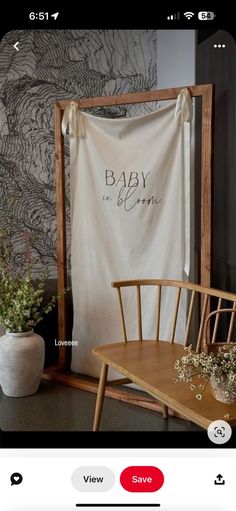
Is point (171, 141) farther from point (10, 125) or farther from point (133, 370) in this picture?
point (133, 370)

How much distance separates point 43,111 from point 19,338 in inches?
31.6

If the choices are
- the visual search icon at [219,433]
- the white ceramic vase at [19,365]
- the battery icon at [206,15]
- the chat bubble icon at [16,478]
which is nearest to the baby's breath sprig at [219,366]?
the visual search icon at [219,433]

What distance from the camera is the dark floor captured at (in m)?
1.26

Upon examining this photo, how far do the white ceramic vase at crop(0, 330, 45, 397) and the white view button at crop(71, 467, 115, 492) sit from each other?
3.66ft

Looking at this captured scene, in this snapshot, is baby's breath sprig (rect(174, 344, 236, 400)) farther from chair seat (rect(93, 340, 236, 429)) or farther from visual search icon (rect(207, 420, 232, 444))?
→ visual search icon (rect(207, 420, 232, 444))

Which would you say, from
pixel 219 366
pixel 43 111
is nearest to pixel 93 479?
pixel 219 366

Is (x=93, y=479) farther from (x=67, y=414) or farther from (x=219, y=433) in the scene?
(x=67, y=414)

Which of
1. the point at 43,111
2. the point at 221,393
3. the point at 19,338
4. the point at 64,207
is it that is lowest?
the point at 19,338

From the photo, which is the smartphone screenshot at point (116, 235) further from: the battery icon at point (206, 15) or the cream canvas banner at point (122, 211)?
the battery icon at point (206, 15)

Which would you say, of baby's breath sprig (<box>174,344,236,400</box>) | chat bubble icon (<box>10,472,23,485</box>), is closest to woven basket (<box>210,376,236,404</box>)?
baby's breath sprig (<box>174,344,236,400</box>)

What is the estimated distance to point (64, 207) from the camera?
176cm

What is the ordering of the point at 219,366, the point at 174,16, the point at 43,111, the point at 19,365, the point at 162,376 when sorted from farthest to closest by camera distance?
1. the point at 43,111
2. the point at 19,365
3. the point at 162,376
4. the point at 219,366
5. the point at 174,16

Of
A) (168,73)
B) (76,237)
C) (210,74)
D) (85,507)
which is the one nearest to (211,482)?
(85,507)

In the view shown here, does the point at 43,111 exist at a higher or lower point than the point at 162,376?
higher
